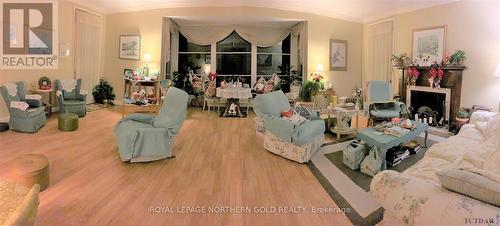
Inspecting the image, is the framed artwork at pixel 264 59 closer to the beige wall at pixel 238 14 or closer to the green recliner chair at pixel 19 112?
the beige wall at pixel 238 14

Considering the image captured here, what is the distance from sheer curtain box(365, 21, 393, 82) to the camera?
7.48 meters

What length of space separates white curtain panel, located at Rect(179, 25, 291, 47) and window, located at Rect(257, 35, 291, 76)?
221 millimetres

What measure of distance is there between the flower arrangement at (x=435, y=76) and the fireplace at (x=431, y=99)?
112mm

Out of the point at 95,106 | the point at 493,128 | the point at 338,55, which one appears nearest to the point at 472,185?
the point at 493,128

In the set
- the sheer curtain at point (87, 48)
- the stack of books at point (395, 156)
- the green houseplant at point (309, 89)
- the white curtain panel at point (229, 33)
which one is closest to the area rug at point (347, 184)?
the stack of books at point (395, 156)

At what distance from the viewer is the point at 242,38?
28.8ft

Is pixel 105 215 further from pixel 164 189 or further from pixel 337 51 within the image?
pixel 337 51

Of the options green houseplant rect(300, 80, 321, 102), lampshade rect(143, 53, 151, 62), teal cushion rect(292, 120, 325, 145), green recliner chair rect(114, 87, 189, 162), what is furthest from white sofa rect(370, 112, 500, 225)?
lampshade rect(143, 53, 151, 62)

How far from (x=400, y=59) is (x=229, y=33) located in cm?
469

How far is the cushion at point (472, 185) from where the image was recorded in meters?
1.46

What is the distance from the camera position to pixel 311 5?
24.2 feet

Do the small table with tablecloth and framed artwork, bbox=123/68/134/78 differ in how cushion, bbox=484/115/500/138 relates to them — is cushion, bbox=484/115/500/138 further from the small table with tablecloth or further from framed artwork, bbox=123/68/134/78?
framed artwork, bbox=123/68/134/78

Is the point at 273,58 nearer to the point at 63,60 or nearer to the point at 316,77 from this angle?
the point at 316,77

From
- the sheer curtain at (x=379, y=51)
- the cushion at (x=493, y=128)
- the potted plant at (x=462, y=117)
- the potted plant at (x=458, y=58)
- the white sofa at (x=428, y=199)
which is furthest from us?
the sheer curtain at (x=379, y=51)
